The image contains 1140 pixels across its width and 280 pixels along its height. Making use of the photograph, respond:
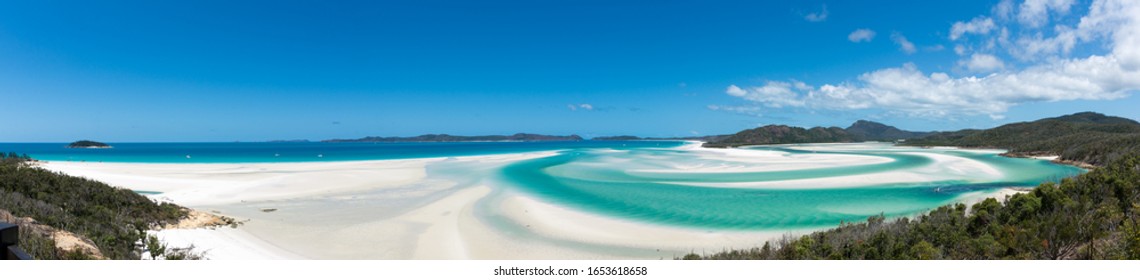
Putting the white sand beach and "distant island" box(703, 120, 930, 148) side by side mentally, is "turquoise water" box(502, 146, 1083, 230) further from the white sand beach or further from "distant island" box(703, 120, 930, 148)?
"distant island" box(703, 120, 930, 148)

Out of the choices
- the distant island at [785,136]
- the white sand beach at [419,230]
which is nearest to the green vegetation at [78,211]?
the white sand beach at [419,230]

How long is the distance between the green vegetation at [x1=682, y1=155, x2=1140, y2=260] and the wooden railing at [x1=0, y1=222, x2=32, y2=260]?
638 cm

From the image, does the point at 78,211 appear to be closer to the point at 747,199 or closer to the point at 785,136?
the point at 747,199

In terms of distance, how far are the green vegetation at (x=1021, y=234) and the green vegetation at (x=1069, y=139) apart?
2187 centimetres

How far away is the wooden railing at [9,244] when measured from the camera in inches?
84.4

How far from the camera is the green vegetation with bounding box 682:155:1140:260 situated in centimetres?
473

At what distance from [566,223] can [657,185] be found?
9403 millimetres

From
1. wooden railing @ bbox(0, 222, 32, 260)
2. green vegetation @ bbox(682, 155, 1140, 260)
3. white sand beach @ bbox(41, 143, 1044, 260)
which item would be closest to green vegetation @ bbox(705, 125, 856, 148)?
white sand beach @ bbox(41, 143, 1044, 260)

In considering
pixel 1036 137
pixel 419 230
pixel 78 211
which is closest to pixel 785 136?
pixel 1036 137

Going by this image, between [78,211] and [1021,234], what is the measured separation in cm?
1354

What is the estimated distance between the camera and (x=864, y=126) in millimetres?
158125

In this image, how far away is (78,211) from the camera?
7457mm
